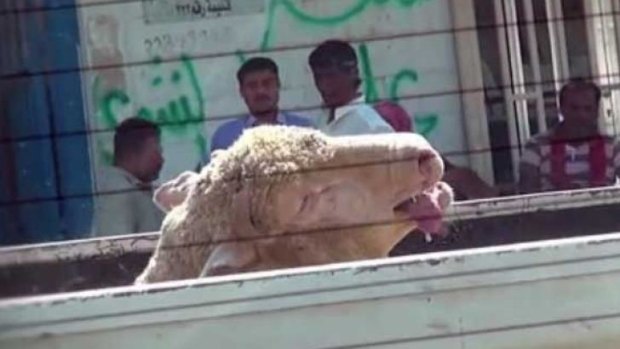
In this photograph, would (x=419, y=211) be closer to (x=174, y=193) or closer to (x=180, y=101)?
(x=174, y=193)

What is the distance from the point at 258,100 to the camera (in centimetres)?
467

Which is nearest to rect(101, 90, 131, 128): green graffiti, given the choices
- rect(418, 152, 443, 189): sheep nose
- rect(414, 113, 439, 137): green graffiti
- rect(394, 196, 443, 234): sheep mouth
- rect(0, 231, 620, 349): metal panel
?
rect(414, 113, 439, 137): green graffiti

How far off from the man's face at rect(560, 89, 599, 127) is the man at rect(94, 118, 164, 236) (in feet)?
3.77

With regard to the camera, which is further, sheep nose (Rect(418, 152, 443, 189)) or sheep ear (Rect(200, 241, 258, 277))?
sheep nose (Rect(418, 152, 443, 189))

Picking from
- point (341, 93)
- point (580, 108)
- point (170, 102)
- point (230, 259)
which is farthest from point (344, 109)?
point (170, 102)

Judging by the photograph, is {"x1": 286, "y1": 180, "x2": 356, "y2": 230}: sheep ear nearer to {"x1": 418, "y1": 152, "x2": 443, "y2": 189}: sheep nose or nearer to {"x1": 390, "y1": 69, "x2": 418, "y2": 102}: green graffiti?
{"x1": 418, "y1": 152, "x2": 443, "y2": 189}: sheep nose

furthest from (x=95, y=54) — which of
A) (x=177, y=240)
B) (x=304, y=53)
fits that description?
(x=177, y=240)

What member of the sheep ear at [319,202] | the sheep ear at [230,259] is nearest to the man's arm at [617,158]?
the sheep ear at [319,202]

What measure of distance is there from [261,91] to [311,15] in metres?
1.18

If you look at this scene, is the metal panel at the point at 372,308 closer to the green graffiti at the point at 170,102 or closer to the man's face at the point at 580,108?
the man's face at the point at 580,108

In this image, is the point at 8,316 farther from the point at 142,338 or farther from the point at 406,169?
the point at 406,169

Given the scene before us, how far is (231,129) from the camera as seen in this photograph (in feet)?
14.3

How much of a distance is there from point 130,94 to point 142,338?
3.39 m

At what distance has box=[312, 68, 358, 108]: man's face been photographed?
4.23m
